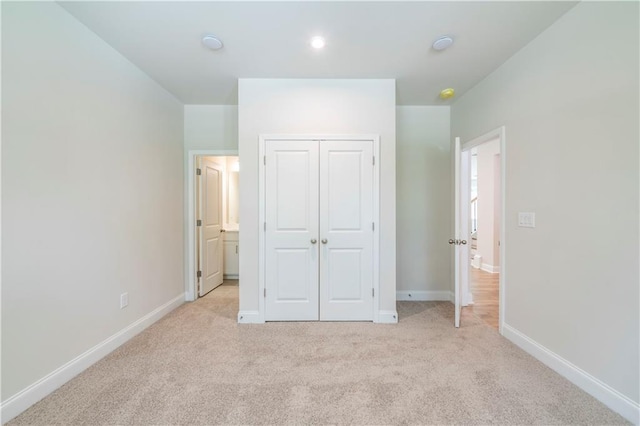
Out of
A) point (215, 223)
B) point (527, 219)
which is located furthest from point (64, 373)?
point (527, 219)

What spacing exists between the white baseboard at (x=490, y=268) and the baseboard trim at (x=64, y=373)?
5.58m

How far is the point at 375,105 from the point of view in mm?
2758

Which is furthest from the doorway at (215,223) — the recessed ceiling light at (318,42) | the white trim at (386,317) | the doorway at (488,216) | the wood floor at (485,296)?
the doorway at (488,216)

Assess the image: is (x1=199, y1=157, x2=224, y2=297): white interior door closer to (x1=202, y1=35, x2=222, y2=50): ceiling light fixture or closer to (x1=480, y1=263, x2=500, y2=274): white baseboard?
(x1=202, y1=35, x2=222, y2=50): ceiling light fixture

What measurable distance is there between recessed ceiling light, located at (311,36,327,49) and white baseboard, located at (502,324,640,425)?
302cm

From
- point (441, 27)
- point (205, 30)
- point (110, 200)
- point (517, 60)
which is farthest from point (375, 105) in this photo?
point (110, 200)

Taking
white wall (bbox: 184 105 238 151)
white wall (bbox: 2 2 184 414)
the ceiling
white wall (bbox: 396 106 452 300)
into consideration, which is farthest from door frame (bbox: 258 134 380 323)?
white wall (bbox: 2 2 184 414)

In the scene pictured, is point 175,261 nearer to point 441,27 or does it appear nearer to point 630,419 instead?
point 441,27

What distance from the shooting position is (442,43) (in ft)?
6.97

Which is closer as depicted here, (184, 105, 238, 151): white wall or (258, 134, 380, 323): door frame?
(258, 134, 380, 323): door frame

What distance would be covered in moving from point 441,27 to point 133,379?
135 inches

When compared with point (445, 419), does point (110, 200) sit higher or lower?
higher

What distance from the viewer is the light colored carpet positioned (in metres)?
1.50

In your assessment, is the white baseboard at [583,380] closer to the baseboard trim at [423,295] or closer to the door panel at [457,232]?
the door panel at [457,232]
